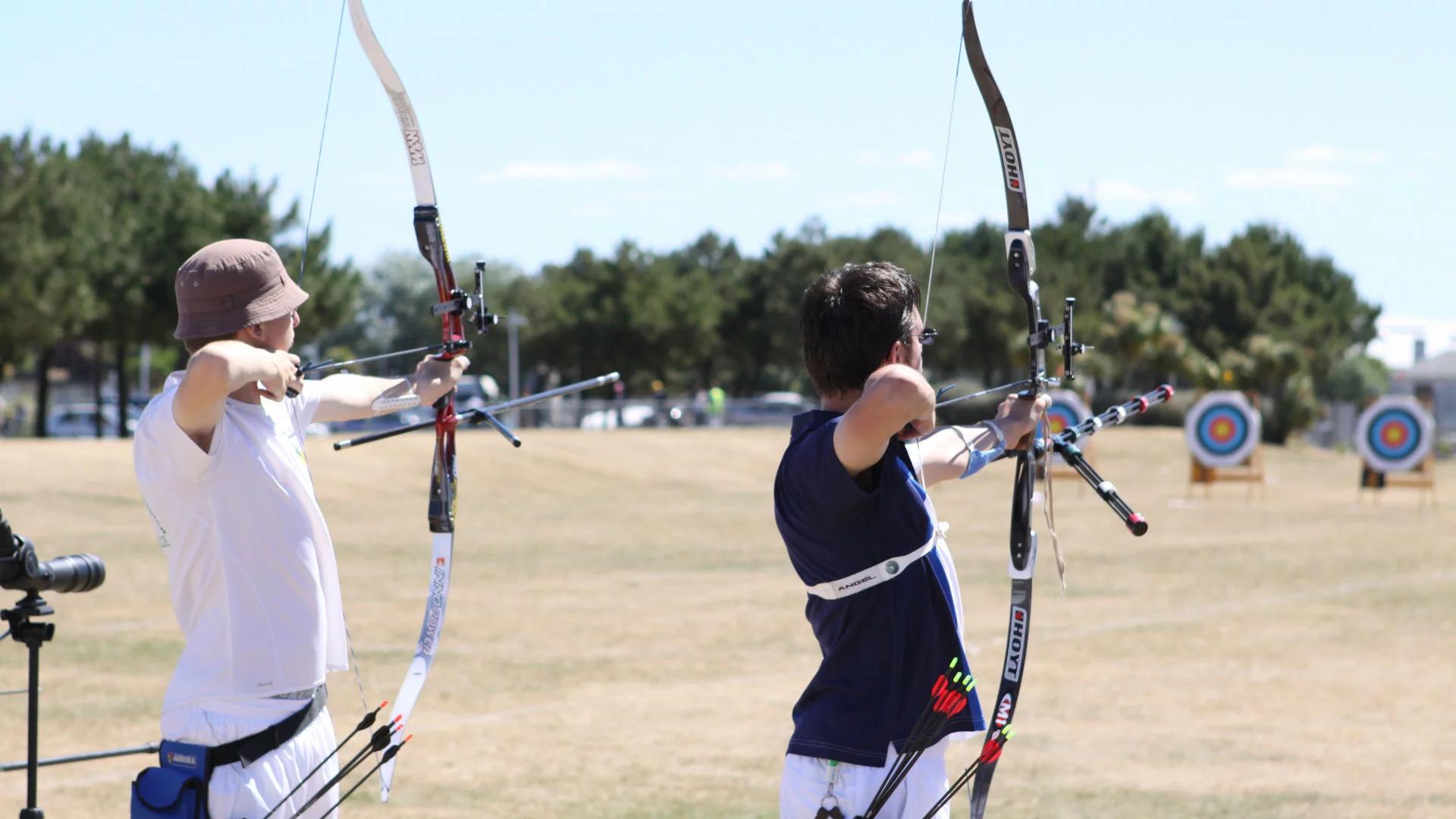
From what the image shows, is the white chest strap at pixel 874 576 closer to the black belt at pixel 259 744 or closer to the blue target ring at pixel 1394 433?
the black belt at pixel 259 744

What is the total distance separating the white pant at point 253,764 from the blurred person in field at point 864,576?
2.99 ft

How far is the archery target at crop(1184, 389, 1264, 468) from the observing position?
26.7m

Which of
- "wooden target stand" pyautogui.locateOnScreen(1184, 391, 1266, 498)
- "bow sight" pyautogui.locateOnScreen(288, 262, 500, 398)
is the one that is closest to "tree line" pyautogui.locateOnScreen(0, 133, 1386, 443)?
"wooden target stand" pyautogui.locateOnScreen(1184, 391, 1266, 498)

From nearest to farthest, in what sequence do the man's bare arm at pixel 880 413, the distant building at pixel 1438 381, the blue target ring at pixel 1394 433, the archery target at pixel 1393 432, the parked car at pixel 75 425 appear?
the man's bare arm at pixel 880 413
the archery target at pixel 1393 432
the blue target ring at pixel 1394 433
the parked car at pixel 75 425
the distant building at pixel 1438 381

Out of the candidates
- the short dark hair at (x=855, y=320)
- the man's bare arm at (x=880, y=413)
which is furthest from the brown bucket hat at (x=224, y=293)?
the man's bare arm at (x=880, y=413)

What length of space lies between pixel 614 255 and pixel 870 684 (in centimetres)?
6193

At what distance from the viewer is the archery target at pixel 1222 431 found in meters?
26.7

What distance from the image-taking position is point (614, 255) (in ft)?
211

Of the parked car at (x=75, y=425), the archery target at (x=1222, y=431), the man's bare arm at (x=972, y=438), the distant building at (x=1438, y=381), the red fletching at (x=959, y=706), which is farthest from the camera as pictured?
the distant building at (x=1438, y=381)

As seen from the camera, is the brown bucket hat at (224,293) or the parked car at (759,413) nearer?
the brown bucket hat at (224,293)

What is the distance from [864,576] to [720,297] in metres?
63.5

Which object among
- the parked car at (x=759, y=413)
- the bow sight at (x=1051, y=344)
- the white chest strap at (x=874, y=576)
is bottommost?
the parked car at (x=759, y=413)

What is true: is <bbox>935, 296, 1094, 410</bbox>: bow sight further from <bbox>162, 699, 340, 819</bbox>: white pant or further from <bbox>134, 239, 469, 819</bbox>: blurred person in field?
<bbox>162, 699, 340, 819</bbox>: white pant

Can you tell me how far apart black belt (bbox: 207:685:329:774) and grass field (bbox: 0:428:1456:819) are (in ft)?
9.17
